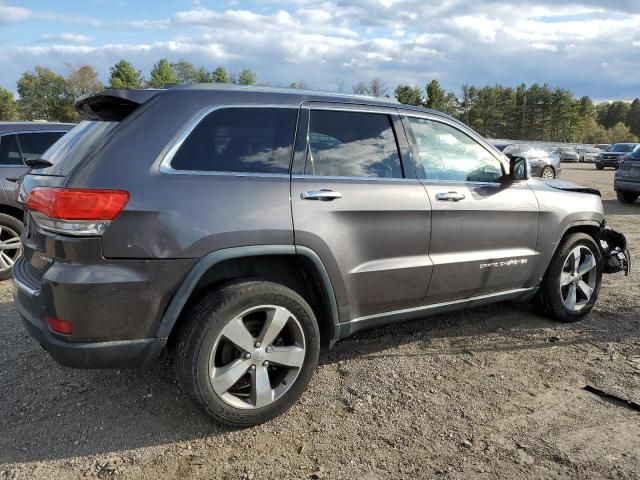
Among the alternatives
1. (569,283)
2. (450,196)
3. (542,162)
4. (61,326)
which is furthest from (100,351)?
(542,162)

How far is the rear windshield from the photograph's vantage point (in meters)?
2.75

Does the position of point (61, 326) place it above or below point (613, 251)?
above

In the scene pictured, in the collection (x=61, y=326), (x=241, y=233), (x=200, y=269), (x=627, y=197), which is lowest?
(x=627, y=197)

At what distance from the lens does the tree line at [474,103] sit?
79062 mm

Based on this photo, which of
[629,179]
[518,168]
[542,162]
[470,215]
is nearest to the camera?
[470,215]

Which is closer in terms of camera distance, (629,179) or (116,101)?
(116,101)

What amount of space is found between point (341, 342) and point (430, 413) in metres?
1.16

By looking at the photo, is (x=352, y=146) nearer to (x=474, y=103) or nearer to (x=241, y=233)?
(x=241, y=233)

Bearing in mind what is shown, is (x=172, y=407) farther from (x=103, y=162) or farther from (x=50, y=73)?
(x=50, y=73)

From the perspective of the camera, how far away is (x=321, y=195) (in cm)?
307

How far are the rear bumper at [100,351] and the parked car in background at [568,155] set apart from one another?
4978 centimetres

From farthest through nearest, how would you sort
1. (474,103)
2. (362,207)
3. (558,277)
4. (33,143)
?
(474,103) → (33,143) → (558,277) → (362,207)

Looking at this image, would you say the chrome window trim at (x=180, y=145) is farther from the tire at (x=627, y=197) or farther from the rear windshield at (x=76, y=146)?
the tire at (x=627, y=197)

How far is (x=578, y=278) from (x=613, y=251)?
0.72 m
